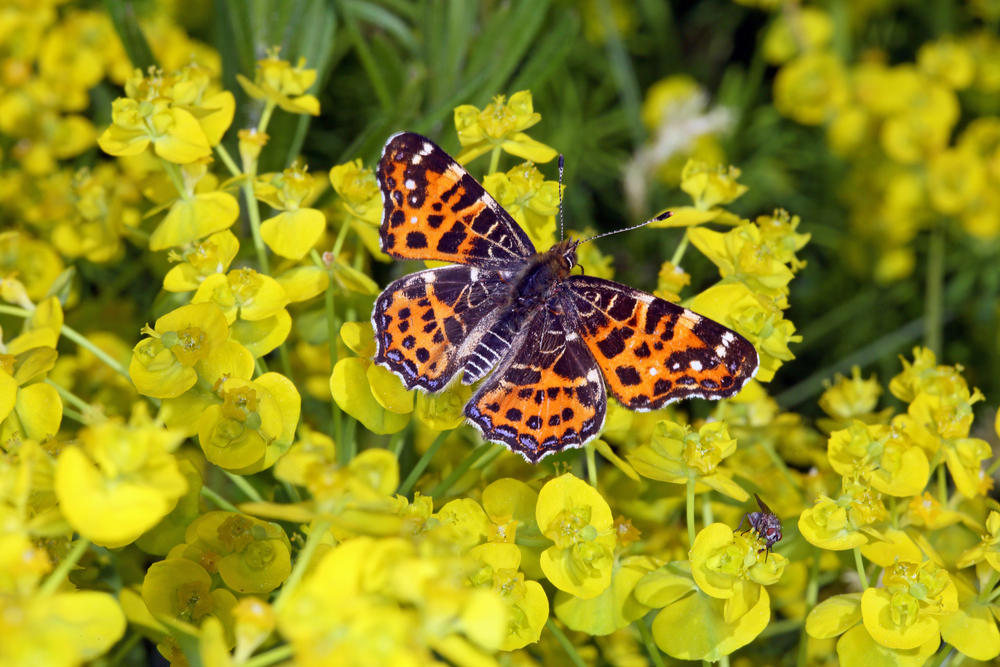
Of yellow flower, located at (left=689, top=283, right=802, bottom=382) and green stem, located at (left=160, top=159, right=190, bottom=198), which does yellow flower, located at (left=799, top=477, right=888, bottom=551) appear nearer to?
yellow flower, located at (left=689, top=283, right=802, bottom=382)

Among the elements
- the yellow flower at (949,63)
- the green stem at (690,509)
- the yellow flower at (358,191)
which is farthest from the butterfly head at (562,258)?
the yellow flower at (949,63)

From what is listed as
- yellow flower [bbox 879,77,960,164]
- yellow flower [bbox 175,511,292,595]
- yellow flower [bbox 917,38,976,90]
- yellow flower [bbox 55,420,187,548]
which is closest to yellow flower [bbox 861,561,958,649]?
yellow flower [bbox 175,511,292,595]

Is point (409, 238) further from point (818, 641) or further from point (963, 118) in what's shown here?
point (963, 118)

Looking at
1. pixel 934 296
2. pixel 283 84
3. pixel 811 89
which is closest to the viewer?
pixel 283 84

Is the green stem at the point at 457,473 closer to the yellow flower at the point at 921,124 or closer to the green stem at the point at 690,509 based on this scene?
the green stem at the point at 690,509

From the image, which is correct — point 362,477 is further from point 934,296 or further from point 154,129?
point 934,296

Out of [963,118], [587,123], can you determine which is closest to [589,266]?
[587,123]

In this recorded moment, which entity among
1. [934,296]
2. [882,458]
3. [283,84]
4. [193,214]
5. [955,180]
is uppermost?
[283,84]

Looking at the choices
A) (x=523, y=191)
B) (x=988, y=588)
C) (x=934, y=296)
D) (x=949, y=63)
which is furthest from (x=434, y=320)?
(x=949, y=63)
